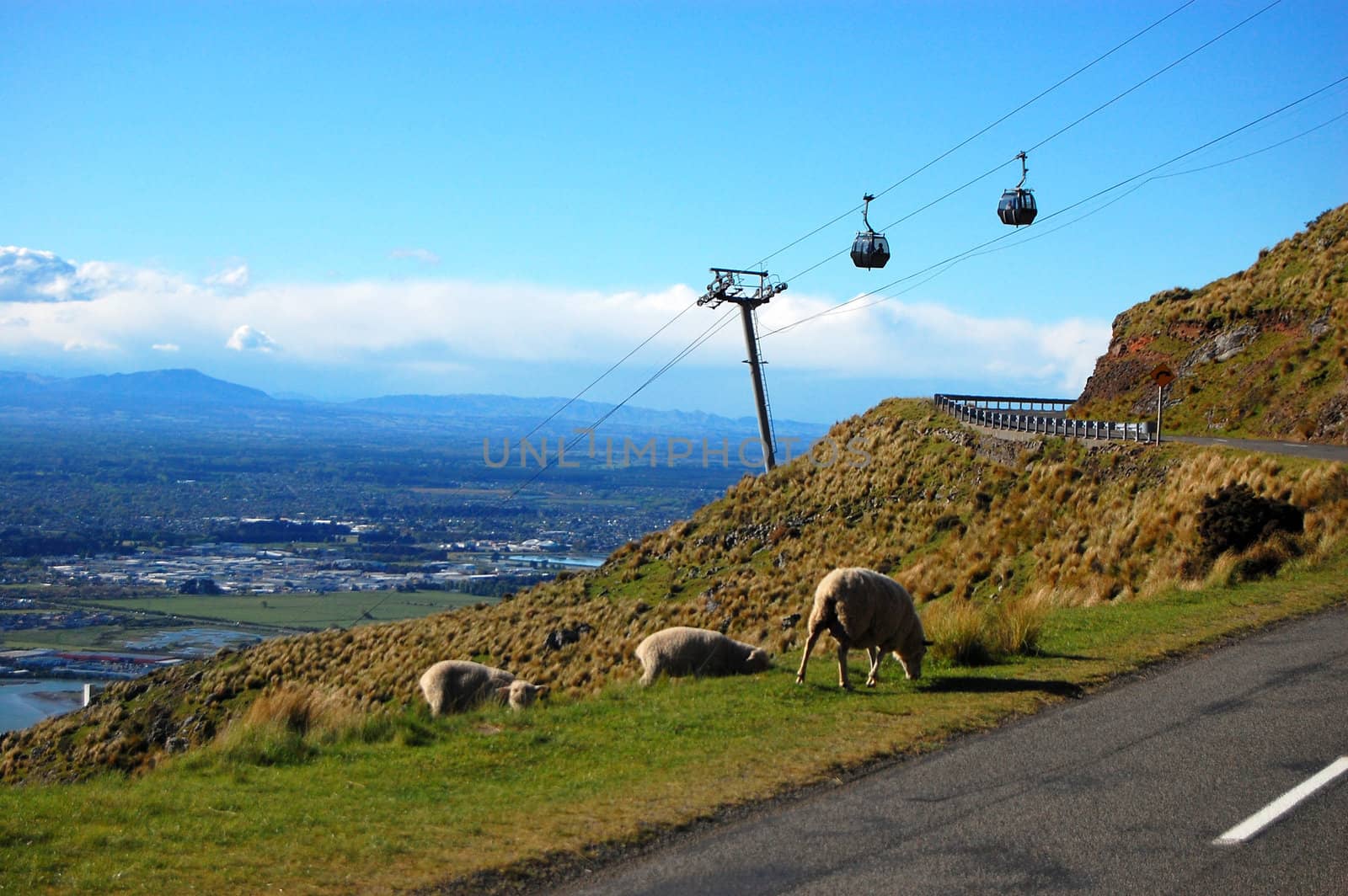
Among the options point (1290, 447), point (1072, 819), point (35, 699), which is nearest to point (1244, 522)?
point (1290, 447)

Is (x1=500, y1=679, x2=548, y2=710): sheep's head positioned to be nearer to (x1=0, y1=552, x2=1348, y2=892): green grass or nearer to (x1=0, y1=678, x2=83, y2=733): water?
(x1=0, y1=552, x2=1348, y2=892): green grass

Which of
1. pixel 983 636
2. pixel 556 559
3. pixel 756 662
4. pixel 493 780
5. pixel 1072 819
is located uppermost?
pixel 983 636

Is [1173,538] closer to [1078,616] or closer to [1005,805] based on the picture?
[1078,616]

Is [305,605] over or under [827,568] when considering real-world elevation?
under

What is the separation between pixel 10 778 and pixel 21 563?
78974 mm

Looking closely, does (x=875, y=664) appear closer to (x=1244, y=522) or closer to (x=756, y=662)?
(x=756, y=662)

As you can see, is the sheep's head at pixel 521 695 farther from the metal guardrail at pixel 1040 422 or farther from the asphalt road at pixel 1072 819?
the metal guardrail at pixel 1040 422

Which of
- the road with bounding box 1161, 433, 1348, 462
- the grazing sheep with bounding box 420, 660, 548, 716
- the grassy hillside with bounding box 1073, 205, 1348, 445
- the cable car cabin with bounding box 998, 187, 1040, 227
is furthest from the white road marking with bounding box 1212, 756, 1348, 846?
the grassy hillside with bounding box 1073, 205, 1348, 445

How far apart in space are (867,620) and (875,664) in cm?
56

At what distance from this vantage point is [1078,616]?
1744 cm

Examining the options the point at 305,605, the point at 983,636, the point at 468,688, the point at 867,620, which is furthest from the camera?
the point at 305,605

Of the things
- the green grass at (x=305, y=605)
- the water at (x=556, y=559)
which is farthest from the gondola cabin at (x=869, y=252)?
the water at (x=556, y=559)

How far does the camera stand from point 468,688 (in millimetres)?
14922

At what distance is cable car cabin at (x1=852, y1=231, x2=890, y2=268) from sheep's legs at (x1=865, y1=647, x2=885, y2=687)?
2030 cm
